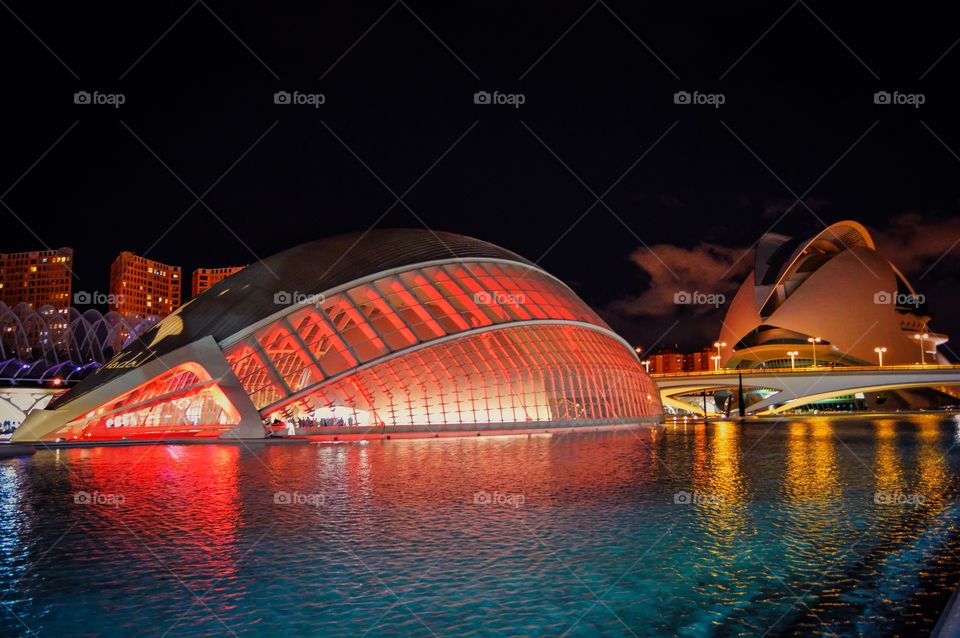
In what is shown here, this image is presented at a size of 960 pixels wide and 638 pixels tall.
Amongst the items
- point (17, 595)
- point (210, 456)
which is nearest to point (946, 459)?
point (210, 456)

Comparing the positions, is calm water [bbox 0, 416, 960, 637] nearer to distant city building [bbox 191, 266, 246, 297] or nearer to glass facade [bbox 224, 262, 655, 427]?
glass facade [bbox 224, 262, 655, 427]

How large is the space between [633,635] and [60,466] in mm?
18954

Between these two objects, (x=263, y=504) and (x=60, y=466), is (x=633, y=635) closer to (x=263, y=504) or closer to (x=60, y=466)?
→ (x=263, y=504)

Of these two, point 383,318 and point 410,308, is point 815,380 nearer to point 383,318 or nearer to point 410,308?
point 410,308

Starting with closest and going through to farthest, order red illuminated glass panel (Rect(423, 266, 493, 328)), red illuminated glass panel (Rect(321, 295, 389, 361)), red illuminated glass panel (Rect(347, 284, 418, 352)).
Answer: red illuminated glass panel (Rect(321, 295, 389, 361))
red illuminated glass panel (Rect(347, 284, 418, 352))
red illuminated glass panel (Rect(423, 266, 493, 328))
